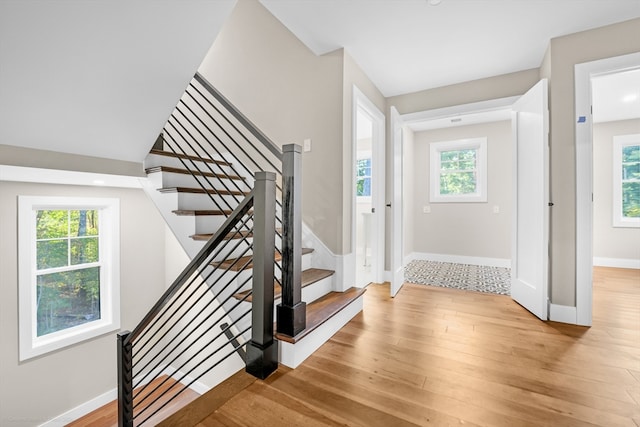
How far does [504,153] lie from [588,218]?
2752 millimetres

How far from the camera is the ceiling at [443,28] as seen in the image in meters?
2.11

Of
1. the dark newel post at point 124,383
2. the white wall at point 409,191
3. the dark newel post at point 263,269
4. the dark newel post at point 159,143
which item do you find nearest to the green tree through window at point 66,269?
the dark newel post at point 159,143

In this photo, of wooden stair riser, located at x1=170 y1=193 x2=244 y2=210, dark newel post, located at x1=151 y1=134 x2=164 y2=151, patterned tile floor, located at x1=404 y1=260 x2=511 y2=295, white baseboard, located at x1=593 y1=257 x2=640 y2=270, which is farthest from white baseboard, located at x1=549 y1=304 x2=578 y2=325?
dark newel post, located at x1=151 y1=134 x2=164 y2=151

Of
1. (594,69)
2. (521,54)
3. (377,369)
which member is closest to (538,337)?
(377,369)

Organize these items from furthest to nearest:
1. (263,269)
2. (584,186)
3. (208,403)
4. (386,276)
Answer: (386,276) < (584,186) < (263,269) < (208,403)

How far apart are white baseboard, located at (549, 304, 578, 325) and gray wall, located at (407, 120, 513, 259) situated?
2453mm

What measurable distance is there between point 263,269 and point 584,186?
2.68m

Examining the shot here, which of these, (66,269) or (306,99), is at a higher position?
(306,99)

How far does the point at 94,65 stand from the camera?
1604mm

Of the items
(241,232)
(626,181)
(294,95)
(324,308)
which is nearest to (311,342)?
(324,308)

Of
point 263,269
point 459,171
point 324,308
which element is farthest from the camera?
point 459,171

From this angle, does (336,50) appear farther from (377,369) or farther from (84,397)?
(84,397)

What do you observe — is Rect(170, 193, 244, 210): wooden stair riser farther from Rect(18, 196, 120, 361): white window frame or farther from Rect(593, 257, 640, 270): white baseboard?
Rect(593, 257, 640, 270): white baseboard

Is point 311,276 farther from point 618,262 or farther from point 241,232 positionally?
point 618,262
